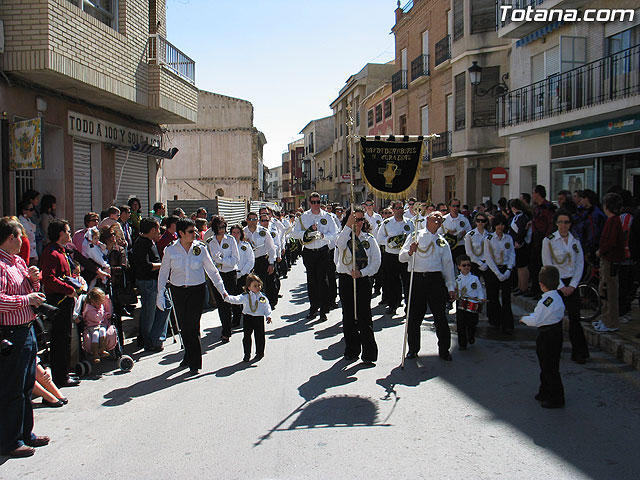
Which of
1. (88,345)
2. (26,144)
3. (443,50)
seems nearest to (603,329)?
(88,345)

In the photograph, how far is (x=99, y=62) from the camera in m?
11.6

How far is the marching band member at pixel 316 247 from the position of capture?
34.6 feet

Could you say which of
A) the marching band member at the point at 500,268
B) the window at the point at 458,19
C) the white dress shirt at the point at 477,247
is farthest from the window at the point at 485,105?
the marching band member at the point at 500,268

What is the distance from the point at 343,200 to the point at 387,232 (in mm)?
43047

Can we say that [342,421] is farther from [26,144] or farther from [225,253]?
[26,144]

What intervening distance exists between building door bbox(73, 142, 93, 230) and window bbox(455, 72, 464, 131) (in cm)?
1527

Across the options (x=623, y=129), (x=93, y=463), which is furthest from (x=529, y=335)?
(x=623, y=129)

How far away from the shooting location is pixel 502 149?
21.9 meters

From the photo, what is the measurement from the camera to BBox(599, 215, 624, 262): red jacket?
795 cm

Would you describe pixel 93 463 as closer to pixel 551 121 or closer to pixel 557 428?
pixel 557 428

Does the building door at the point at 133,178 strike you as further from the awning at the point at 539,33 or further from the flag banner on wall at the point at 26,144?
the awning at the point at 539,33

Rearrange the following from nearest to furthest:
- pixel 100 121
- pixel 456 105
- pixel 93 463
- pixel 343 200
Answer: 1. pixel 93 463
2. pixel 100 121
3. pixel 456 105
4. pixel 343 200

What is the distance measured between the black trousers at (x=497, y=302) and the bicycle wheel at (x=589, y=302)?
1.07m

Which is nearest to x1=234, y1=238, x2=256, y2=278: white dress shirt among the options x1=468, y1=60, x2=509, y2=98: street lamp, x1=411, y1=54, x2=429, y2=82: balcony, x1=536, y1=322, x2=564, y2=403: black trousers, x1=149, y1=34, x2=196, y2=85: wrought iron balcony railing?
x1=536, y1=322, x2=564, y2=403: black trousers
